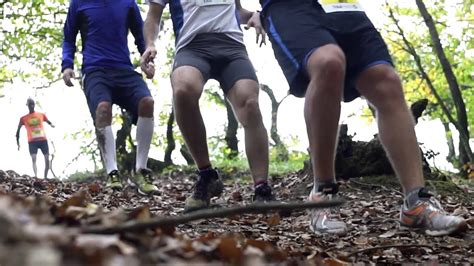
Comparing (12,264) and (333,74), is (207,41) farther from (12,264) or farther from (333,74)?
(12,264)

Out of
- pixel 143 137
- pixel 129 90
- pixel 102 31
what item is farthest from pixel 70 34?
pixel 143 137

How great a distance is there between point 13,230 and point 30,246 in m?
0.06

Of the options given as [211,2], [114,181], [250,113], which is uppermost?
[211,2]

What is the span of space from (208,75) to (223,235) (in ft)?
9.57

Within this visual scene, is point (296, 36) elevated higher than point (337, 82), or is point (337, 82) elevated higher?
point (296, 36)

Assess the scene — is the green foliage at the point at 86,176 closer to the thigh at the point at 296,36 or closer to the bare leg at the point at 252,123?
the bare leg at the point at 252,123

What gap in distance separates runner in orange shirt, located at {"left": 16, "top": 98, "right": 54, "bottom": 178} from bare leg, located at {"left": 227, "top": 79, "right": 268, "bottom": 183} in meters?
11.9

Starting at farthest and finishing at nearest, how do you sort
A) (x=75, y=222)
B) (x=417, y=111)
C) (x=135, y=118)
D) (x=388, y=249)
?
(x=417, y=111), (x=135, y=118), (x=388, y=249), (x=75, y=222)

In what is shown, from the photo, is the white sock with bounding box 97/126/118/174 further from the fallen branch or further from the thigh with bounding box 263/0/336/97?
the fallen branch

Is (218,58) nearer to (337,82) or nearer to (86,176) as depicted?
(337,82)

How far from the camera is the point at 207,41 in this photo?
4.92 meters

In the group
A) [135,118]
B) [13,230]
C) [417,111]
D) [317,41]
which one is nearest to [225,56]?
[317,41]

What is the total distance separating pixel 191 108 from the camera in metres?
4.77

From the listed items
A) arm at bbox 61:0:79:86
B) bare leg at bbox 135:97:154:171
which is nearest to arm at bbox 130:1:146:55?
arm at bbox 61:0:79:86
